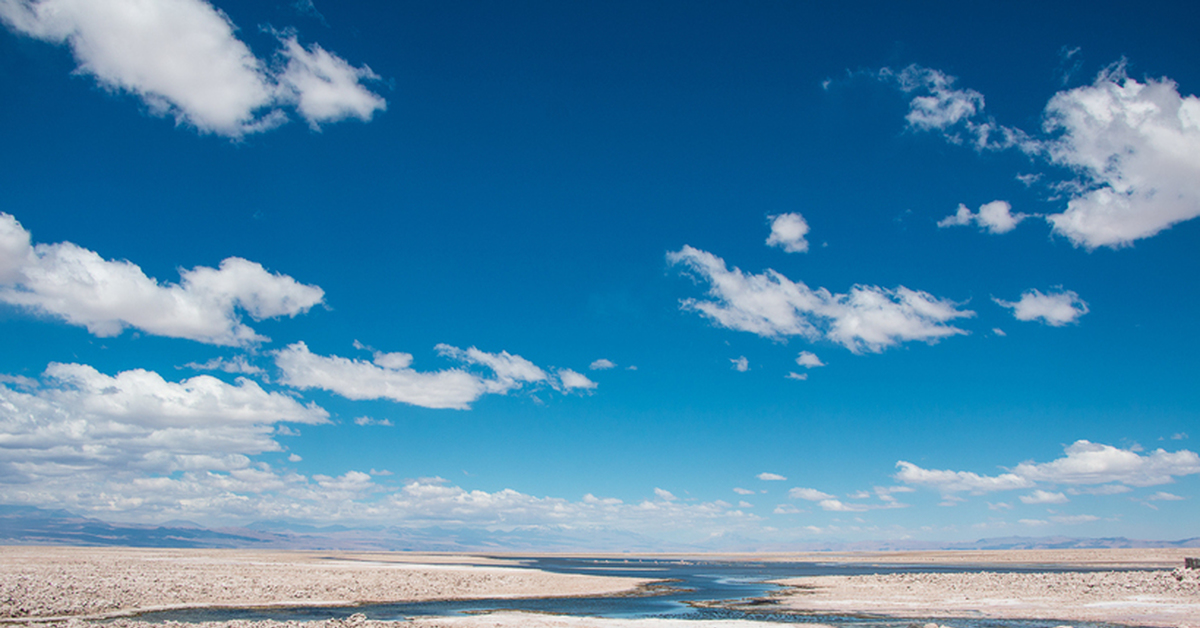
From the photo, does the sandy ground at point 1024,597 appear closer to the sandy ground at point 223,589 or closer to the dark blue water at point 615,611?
the dark blue water at point 615,611

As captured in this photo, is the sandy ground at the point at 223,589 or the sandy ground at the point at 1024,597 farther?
the sandy ground at the point at 223,589

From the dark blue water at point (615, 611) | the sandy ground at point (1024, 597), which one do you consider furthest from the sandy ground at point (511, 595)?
the dark blue water at point (615, 611)

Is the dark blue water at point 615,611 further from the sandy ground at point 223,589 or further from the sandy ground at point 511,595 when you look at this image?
the sandy ground at point 223,589

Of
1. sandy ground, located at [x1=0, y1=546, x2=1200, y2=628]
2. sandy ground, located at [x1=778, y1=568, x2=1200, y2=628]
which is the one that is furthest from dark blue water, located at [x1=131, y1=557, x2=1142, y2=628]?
sandy ground, located at [x1=778, y1=568, x2=1200, y2=628]

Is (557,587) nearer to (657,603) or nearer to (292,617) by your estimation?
(657,603)

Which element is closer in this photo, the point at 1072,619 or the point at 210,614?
the point at 1072,619

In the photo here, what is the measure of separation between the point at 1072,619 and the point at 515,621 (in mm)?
25407

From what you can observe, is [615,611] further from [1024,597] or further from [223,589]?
[1024,597]

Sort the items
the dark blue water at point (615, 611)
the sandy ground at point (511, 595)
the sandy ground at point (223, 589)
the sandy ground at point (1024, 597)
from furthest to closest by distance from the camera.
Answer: the sandy ground at point (223, 589) → the sandy ground at point (1024, 597) → the dark blue water at point (615, 611) → the sandy ground at point (511, 595)

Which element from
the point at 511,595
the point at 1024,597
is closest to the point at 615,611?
the point at 511,595

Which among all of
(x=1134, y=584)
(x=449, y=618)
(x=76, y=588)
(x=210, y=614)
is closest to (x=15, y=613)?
(x=210, y=614)

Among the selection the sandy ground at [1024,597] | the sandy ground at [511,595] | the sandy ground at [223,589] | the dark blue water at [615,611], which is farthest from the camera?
the sandy ground at [223,589]

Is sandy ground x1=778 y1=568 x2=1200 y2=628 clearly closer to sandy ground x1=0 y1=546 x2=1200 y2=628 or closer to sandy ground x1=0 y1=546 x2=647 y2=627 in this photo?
sandy ground x1=0 y1=546 x2=1200 y2=628

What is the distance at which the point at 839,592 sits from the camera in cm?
4666
